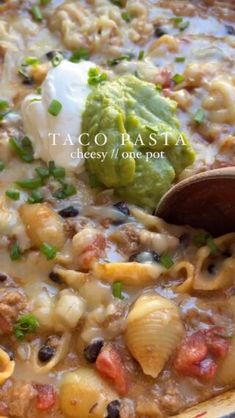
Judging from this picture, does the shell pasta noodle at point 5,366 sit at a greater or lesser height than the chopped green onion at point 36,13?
lesser

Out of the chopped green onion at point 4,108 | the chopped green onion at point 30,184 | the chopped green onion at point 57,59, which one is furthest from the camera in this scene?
the chopped green onion at point 57,59

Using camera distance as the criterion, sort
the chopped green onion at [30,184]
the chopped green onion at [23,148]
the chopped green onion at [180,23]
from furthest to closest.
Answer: the chopped green onion at [180,23] < the chopped green onion at [23,148] < the chopped green onion at [30,184]

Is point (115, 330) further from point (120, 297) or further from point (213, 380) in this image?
point (213, 380)

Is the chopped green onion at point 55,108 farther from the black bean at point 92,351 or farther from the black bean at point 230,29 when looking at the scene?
the black bean at point 230,29

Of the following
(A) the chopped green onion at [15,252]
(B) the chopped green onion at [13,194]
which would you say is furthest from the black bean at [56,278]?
(B) the chopped green onion at [13,194]

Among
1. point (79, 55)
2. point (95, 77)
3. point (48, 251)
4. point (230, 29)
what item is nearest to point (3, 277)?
point (48, 251)

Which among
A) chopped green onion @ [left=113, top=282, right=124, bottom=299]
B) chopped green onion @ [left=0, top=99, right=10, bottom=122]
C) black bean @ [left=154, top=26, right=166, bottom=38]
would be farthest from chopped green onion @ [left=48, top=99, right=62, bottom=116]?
black bean @ [left=154, top=26, right=166, bottom=38]

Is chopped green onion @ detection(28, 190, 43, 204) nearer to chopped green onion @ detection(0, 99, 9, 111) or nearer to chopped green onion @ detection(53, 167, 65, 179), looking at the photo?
chopped green onion @ detection(53, 167, 65, 179)
